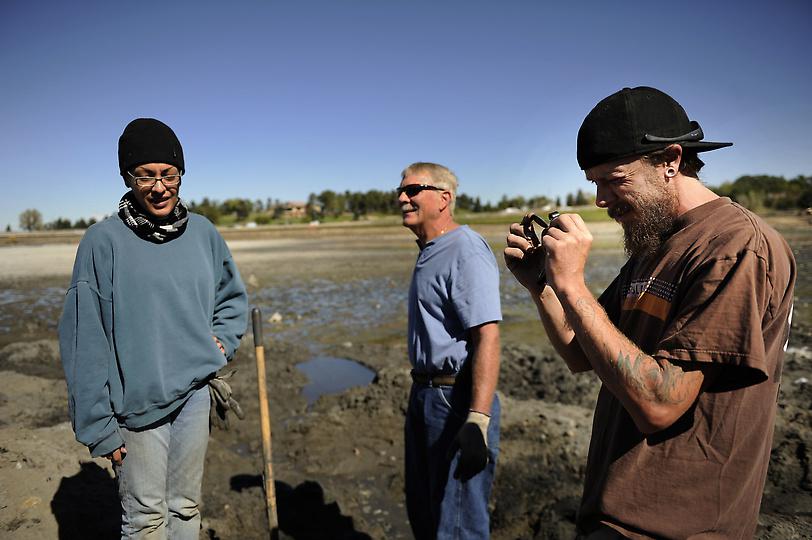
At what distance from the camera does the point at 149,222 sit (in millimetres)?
2689

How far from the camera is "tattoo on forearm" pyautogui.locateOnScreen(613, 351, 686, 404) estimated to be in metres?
1.44

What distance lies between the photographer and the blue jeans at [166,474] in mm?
2562

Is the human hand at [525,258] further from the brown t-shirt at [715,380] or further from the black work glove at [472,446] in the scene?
the black work glove at [472,446]

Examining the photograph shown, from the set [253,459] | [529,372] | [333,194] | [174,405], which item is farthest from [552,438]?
[333,194]

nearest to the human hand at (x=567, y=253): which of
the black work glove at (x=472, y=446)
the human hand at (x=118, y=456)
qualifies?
the black work glove at (x=472, y=446)

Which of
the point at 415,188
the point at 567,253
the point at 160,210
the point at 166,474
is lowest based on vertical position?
the point at 166,474

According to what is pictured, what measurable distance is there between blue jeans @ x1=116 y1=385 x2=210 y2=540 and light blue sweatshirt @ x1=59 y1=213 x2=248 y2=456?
105mm

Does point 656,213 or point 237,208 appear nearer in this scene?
point 656,213

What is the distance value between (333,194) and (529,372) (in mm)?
119999

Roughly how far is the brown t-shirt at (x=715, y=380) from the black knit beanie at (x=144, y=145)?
8.08 ft

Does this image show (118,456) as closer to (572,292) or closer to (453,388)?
(453,388)

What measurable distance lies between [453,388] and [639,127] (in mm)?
1940

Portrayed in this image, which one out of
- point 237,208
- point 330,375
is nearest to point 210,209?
point 237,208

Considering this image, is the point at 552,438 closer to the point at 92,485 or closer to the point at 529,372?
the point at 529,372
